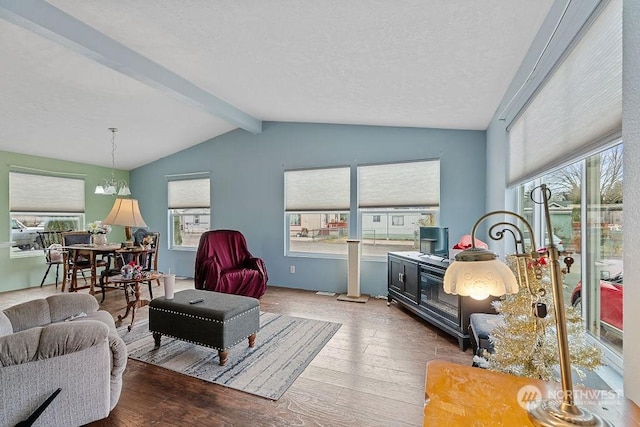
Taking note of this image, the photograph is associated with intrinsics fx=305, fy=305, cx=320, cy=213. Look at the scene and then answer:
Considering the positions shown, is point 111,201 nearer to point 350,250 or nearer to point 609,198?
point 350,250

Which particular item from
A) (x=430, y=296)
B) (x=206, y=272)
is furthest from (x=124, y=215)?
(x=430, y=296)

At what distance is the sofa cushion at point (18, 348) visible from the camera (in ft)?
5.05

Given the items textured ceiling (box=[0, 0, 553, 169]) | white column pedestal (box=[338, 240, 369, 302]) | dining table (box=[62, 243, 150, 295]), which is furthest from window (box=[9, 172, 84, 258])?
white column pedestal (box=[338, 240, 369, 302])

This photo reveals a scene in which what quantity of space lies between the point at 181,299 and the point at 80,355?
111cm

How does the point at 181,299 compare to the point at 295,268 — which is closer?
the point at 181,299

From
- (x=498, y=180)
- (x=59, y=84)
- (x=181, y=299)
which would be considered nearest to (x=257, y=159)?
(x=59, y=84)

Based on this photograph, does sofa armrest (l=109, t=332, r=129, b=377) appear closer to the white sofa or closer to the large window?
the white sofa

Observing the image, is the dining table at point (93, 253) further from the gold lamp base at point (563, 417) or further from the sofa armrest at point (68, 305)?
the gold lamp base at point (563, 417)

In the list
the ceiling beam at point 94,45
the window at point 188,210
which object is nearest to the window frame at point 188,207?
the window at point 188,210

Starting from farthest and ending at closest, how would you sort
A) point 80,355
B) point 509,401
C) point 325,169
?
point 325,169 < point 80,355 < point 509,401

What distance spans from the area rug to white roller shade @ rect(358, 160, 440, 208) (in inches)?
80.3

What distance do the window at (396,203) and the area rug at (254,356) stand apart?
1743 millimetres

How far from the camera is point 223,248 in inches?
181

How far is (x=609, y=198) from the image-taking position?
1.57 meters
